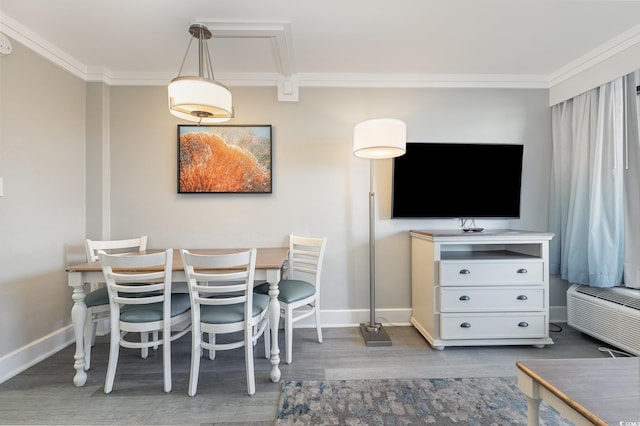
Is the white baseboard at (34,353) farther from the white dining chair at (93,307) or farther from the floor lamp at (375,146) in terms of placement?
the floor lamp at (375,146)

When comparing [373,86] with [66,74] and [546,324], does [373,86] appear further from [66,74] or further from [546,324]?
[66,74]

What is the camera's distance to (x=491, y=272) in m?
2.25

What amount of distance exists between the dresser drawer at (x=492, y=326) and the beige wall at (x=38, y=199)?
333 centimetres

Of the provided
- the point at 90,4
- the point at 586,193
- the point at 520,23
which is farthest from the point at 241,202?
the point at 586,193

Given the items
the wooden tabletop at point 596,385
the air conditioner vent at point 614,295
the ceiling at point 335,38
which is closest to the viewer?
the wooden tabletop at point 596,385

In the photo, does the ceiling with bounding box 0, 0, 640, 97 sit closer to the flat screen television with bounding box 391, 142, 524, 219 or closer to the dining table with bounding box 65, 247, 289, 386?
the flat screen television with bounding box 391, 142, 524, 219

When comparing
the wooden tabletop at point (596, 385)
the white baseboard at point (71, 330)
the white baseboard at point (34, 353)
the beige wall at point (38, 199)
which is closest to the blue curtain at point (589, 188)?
the white baseboard at point (71, 330)

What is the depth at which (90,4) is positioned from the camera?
5.99 ft

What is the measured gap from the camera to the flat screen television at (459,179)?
2635mm

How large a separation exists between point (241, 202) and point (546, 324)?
2980 mm

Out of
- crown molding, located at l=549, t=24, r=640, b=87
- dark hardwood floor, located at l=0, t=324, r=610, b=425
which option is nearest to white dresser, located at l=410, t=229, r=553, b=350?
dark hardwood floor, located at l=0, t=324, r=610, b=425

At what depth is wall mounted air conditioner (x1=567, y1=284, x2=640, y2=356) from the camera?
204 cm

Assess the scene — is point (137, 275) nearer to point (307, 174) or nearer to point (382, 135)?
point (307, 174)

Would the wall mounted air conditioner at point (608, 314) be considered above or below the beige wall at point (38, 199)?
below
